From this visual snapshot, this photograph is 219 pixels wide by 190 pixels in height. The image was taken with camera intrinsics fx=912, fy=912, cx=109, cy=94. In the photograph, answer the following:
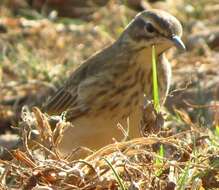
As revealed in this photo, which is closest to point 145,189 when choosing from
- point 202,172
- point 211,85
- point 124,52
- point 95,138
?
point 202,172

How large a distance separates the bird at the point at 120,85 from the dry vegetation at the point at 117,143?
281mm

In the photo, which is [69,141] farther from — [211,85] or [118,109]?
[211,85]

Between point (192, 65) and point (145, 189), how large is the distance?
15.5ft

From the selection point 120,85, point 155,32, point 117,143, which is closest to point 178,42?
point 155,32

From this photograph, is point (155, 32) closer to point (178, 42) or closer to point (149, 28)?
point (149, 28)

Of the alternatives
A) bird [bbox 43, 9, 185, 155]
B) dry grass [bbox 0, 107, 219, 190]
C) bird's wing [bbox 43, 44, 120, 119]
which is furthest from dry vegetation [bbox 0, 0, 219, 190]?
bird's wing [bbox 43, 44, 120, 119]

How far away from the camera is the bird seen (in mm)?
6402

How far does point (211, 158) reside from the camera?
4.31 meters

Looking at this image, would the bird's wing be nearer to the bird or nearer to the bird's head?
the bird

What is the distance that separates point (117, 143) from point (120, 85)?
240cm

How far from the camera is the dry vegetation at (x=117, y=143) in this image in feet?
13.7

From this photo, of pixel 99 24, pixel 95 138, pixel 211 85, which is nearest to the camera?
pixel 95 138

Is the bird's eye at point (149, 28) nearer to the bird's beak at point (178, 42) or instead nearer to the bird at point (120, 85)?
the bird at point (120, 85)

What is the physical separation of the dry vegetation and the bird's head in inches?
13.2
